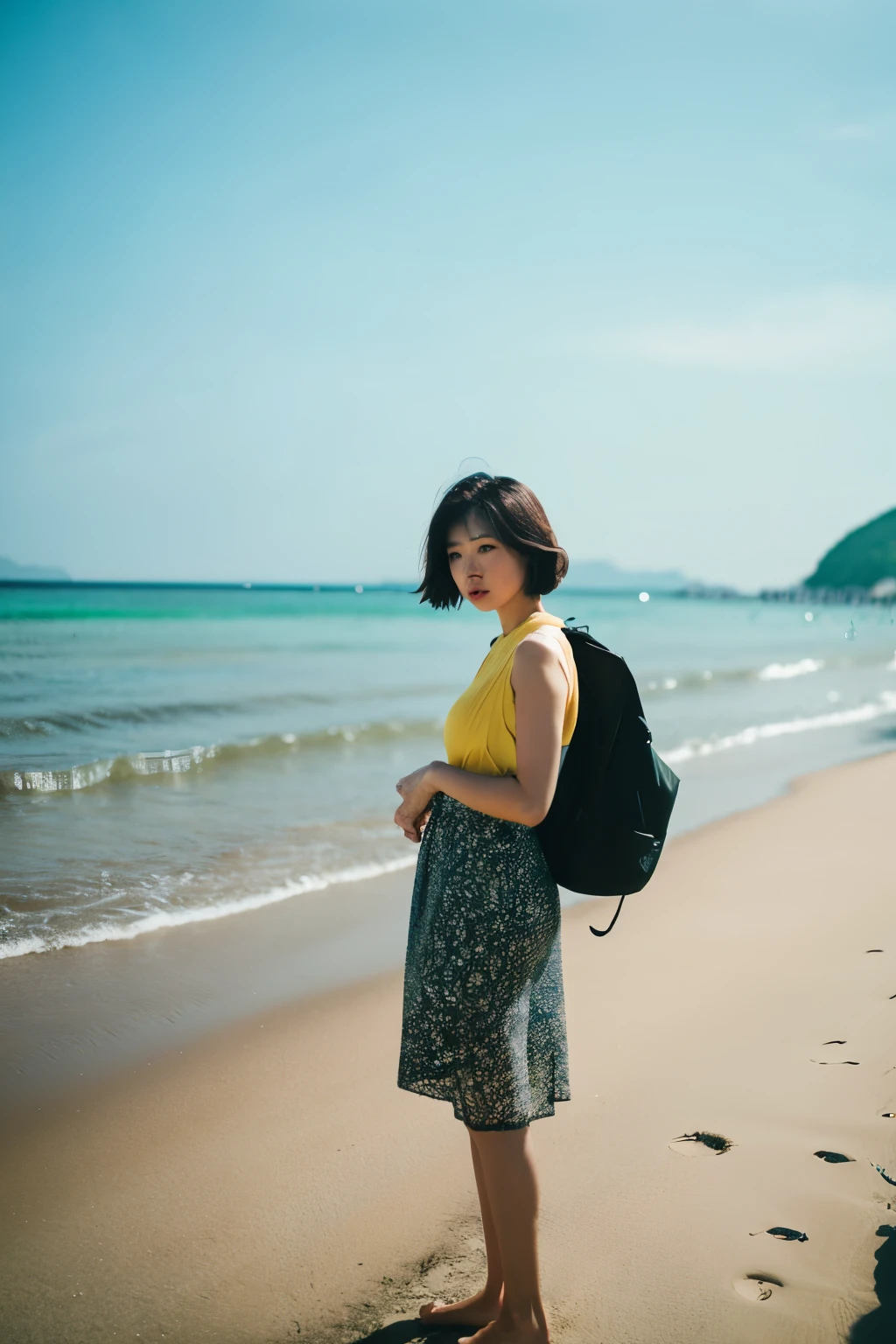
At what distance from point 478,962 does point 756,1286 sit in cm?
122

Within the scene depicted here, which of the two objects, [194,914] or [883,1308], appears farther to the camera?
[194,914]

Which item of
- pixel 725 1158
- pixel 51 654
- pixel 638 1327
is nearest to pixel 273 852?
pixel 725 1158

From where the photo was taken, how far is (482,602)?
7.10ft

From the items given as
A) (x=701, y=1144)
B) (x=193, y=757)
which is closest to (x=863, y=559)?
(x=193, y=757)

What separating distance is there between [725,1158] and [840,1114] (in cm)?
47

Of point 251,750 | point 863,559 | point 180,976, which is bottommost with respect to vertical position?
point 180,976

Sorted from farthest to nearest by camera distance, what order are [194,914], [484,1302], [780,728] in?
1. [780,728]
2. [194,914]
3. [484,1302]

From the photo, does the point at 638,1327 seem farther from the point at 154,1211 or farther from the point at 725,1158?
the point at 154,1211

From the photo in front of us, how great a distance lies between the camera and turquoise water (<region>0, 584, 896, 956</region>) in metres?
5.99

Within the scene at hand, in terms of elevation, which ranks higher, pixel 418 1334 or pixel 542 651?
pixel 542 651

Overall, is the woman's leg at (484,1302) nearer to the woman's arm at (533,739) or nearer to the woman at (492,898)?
the woman at (492,898)

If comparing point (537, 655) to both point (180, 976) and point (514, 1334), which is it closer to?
point (514, 1334)

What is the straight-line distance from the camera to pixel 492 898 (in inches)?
82.0

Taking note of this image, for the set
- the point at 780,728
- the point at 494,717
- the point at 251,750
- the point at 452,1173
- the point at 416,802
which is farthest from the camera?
the point at 780,728
